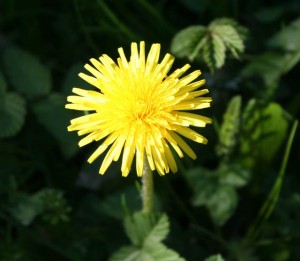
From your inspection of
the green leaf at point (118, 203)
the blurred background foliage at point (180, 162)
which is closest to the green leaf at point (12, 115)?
the blurred background foliage at point (180, 162)

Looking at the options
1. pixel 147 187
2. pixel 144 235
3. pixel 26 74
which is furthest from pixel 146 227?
pixel 26 74

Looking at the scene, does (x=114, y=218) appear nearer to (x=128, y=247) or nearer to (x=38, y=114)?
(x=128, y=247)

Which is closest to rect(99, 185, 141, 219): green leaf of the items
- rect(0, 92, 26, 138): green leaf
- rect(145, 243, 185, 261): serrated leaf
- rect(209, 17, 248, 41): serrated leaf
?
rect(145, 243, 185, 261): serrated leaf

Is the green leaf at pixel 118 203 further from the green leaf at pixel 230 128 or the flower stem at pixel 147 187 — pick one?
the green leaf at pixel 230 128

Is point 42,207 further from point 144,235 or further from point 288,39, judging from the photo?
point 288,39

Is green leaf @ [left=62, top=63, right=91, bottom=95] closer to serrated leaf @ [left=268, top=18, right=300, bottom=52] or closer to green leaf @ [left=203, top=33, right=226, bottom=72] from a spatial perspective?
green leaf @ [left=203, top=33, right=226, bottom=72]

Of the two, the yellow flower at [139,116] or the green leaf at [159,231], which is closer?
the yellow flower at [139,116]
